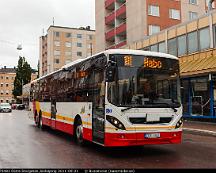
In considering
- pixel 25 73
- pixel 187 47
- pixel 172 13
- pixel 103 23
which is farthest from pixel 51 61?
pixel 187 47

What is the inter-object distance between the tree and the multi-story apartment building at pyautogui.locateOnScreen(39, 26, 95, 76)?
4761 millimetres

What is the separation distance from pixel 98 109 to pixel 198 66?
1440 cm

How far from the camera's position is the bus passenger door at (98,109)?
986cm

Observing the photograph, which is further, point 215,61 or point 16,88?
point 16,88

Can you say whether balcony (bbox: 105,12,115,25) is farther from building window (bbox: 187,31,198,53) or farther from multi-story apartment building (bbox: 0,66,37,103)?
multi-story apartment building (bbox: 0,66,37,103)

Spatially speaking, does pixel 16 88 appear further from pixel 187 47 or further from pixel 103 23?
pixel 187 47

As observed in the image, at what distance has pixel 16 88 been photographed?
319 feet

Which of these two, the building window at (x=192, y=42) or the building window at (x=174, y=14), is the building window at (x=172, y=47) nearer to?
the building window at (x=192, y=42)

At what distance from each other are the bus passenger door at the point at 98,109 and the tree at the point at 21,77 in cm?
8833

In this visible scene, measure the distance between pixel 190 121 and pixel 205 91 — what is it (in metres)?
2.66

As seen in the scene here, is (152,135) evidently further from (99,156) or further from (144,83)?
(99,156)

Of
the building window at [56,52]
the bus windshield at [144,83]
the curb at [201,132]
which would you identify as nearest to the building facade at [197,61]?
the curb at [201,132]

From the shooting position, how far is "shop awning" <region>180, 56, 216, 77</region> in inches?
848

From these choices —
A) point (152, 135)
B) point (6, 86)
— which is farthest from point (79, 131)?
point (6, 86)
